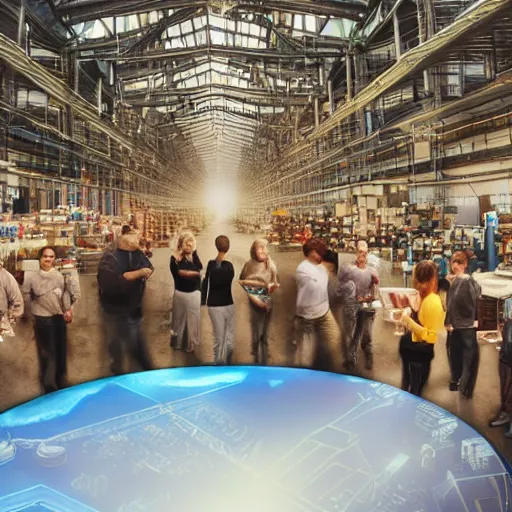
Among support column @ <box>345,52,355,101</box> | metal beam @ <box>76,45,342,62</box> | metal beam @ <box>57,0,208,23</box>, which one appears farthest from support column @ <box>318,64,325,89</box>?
metal beam @ <box>57,0,208,23</box>

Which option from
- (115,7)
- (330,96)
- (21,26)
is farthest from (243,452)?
(115,7)

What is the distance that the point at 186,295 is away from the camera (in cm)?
593

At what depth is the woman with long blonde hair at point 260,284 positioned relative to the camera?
234 inches

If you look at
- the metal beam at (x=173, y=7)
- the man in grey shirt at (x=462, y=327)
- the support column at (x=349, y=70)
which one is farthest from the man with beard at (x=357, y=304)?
the metal beam at (x=173, y=7)

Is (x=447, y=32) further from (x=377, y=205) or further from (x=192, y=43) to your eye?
(x=192, y=43)

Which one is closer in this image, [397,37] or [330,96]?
[397,37]

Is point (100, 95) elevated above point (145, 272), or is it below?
above

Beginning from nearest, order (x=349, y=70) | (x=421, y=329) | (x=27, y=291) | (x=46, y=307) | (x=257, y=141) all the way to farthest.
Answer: (x=421, y=329)
(x=27, y=291)
(x=46, y=307)
(x=349, y=70)
(x=257, y=141)

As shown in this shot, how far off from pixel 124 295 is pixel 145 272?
1.16 ft

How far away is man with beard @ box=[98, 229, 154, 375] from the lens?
224 inches

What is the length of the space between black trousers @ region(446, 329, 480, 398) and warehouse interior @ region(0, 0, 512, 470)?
9 cm

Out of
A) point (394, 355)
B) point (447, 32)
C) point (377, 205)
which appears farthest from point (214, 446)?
point (447, 32)

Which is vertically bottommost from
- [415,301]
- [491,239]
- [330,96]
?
[415,301]

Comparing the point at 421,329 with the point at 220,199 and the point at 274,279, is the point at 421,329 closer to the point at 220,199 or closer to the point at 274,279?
the point at 274,279
